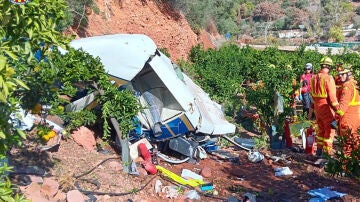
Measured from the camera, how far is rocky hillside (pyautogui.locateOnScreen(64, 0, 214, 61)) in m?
21.1

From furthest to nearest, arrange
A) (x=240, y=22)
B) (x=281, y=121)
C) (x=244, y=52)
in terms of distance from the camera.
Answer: (x=240, y=22)
(x=244, y=52)
(x=281, y=121)

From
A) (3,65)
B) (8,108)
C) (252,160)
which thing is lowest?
(252,160)

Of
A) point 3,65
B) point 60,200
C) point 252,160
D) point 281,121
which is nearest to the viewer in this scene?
point 3,65

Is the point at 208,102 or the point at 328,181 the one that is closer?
the point at 328,181

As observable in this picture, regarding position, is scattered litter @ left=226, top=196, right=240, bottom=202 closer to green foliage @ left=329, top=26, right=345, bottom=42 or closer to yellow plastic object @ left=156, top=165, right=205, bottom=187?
yellow plastic object @ left=156, top=165, right=205, bottom=187

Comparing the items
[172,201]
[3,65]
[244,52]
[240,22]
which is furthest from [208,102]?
[240,22]

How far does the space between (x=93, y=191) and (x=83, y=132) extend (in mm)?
1718

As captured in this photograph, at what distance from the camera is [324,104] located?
28.4ft

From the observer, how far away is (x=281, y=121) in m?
11.0

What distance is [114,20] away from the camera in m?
22.0

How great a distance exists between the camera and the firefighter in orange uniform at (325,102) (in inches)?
333

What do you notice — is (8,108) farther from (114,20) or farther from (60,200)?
(114,20)

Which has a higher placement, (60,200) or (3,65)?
(3,65)

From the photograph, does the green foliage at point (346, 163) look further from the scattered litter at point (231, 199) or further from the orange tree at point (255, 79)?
the scattered litter at point (231, 199)
